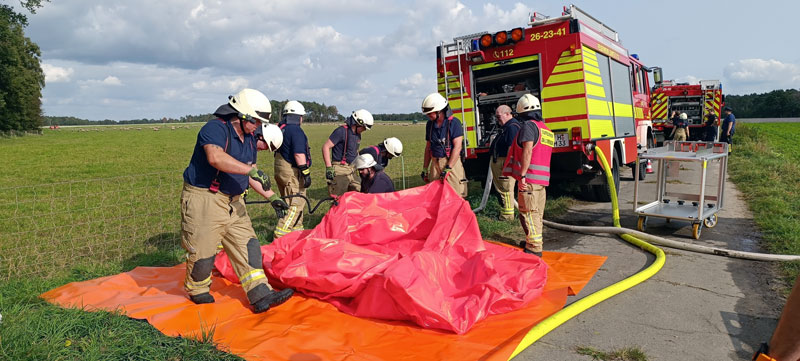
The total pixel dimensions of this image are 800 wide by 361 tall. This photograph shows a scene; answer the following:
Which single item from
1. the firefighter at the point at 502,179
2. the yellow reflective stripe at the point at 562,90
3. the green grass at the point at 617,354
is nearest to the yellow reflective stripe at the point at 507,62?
the yellow reflective stripe at the point at 562,90

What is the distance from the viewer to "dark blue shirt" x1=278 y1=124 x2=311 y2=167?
602 centimetres

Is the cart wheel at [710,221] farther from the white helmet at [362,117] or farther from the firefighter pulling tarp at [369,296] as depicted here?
the white helmet at [362,117]

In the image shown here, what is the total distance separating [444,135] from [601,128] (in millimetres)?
2487

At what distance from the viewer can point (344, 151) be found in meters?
6.60

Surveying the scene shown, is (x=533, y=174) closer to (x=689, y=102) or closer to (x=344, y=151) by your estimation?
(x=344, y=151)

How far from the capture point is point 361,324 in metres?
3.49

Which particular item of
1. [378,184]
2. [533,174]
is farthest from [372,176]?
[533,174]

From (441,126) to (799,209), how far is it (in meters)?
4.99

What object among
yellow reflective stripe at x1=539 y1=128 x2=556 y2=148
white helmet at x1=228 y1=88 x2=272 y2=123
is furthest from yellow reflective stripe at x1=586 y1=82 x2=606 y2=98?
white helmet at x1=228 y1=88 x2=272 y2=123

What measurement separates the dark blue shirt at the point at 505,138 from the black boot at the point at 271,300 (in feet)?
11.5

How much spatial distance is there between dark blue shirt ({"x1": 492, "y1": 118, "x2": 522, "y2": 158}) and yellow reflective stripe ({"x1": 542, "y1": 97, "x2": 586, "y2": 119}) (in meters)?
0.84

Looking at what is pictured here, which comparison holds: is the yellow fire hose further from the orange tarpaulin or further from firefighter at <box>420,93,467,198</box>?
firefighter at <box>420,93,467,198</box>

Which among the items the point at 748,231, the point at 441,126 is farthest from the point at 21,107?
the point at 748,231

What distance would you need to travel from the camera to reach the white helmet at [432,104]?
6316 mm
